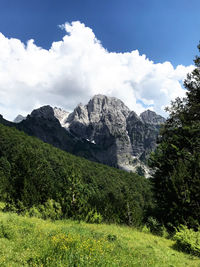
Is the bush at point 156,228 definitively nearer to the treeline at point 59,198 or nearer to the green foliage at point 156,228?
the green foliage at point 156,228

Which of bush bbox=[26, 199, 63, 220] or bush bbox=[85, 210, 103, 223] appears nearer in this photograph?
bush bbox=[26, 199, 63, 220]

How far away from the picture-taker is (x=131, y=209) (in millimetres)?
17328

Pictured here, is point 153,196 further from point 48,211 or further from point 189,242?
point 48,211

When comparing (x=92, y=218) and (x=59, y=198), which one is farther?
(x=59, y=198)

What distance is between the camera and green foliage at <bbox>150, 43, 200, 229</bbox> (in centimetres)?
1483

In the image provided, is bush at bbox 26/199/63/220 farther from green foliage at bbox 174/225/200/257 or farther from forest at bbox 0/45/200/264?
green foliage at bbox 174/225/200/257

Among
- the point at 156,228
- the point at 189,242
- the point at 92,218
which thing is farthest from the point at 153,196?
the point at 189,242

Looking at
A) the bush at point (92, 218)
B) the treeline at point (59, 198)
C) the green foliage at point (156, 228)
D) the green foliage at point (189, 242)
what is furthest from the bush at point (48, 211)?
the green foliage at point (189, 242)

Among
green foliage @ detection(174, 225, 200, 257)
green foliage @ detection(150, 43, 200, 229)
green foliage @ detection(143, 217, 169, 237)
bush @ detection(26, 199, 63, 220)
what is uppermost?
green foliage @ detection(150, 43, 200, 229)

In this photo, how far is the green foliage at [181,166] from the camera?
48.6 feet

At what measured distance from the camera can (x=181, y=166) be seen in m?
16.1

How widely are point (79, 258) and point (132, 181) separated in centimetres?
15351

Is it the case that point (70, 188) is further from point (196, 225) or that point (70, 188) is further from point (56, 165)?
point (56, 165)

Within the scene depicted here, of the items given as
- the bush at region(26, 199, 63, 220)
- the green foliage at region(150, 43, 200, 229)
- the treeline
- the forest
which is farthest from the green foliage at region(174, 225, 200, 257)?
the bush at region(26, 199, 63, 220)
